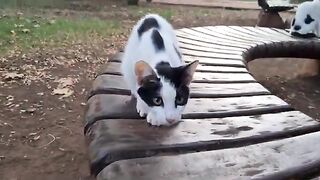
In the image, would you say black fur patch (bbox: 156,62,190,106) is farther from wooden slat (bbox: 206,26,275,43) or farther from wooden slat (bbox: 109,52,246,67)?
wooden slat (bbox: 206,26,275,43)

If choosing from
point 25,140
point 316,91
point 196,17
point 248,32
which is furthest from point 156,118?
point 196,17

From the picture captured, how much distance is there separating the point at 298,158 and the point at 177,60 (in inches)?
28.2

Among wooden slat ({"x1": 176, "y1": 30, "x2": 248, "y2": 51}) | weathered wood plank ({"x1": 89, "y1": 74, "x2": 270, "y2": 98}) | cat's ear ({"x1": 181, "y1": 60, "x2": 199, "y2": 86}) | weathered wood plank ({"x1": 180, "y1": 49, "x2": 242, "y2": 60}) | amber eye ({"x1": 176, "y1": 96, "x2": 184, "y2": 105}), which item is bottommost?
wooden slat ({"x1": 176, "y1": 30, "x2": 248, "y2": 51})

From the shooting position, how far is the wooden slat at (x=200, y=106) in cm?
191

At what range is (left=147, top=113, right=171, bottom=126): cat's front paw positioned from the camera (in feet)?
5.64

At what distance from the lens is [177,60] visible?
6.65 ft

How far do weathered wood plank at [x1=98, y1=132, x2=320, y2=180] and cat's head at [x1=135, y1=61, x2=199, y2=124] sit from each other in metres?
0.25

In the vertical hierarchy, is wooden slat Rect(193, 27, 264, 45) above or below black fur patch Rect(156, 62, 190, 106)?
below

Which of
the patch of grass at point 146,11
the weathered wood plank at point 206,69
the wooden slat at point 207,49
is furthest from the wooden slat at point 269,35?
the patch of grass at point 146,11

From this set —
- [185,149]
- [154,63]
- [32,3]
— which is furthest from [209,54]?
[32,3]

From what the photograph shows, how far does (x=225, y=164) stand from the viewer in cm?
145

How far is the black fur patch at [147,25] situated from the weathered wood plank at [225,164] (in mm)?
815

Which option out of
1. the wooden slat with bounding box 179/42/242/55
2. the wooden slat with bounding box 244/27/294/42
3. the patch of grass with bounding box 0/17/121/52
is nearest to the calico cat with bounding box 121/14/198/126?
the wooden slat with bounding box 179/42/242/55

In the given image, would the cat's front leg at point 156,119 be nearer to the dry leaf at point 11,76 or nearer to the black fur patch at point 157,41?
the black fur patch at point 157,41
